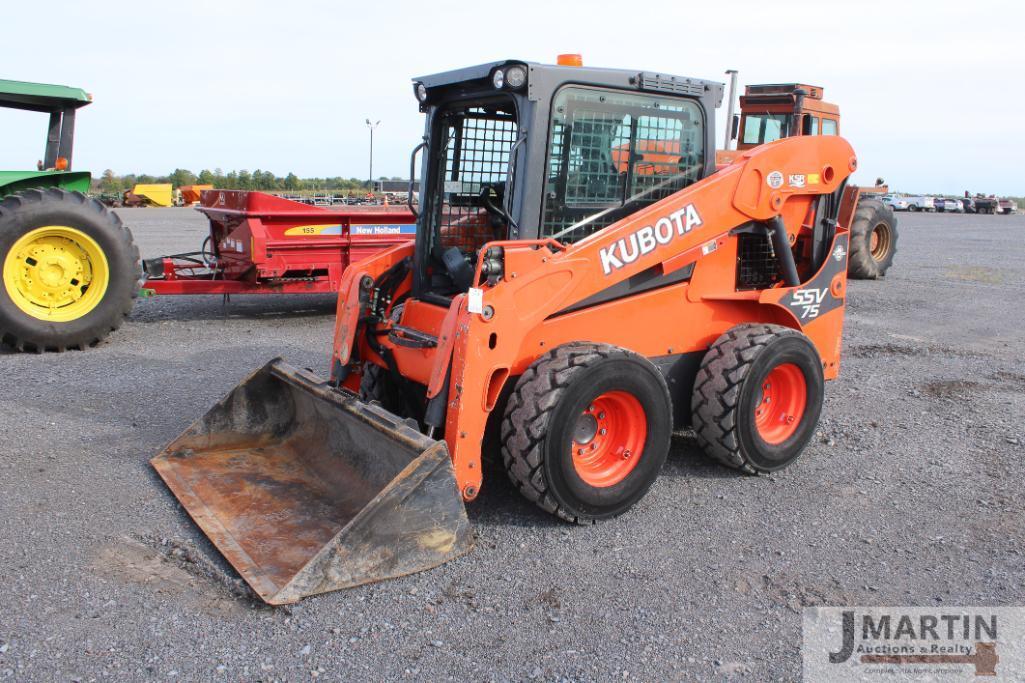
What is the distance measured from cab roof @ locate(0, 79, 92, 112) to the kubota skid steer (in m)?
5.09

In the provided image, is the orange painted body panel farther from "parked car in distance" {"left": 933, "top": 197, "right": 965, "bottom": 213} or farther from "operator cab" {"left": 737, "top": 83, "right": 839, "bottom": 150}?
"parked car in distance" {"left": 933, "top": 197, "right": 965, "bottom": 213}

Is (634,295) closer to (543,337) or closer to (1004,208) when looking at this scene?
(543,337)

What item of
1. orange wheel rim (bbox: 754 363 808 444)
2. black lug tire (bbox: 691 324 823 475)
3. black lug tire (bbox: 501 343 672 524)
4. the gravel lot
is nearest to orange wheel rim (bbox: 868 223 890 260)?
the gravel lot

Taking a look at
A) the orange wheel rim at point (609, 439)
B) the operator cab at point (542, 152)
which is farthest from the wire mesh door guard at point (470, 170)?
the orange wheel rim at point (609, 439)

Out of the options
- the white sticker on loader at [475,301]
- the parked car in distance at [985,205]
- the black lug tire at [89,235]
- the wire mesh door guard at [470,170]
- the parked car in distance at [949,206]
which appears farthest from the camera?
the parked car in distance at [949,206]

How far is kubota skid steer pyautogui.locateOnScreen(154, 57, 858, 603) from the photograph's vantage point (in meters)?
3.88

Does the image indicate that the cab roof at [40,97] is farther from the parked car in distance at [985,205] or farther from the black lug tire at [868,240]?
the parked car in distance at [985,205]

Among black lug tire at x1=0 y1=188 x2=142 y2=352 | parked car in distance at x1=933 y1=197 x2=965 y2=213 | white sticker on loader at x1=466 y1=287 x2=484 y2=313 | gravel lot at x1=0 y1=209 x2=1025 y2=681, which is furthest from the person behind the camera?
parked car in distance at x1=933 y1=197 x2=965 y2=213

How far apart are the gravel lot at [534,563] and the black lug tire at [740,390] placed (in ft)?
0.54

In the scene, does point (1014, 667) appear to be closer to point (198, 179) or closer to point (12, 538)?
point (12, 538)

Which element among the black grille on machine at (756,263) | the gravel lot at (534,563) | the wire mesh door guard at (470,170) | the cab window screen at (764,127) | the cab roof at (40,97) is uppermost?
the cab window screen at (764,127)

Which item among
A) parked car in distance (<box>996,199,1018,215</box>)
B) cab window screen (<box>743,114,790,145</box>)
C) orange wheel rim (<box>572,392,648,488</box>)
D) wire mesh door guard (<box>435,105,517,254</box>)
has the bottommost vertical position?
orange wheel rim (<box>572,392,648,488</box>)

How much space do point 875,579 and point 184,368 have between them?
17.7ft

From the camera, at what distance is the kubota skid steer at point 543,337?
3.88 metres
